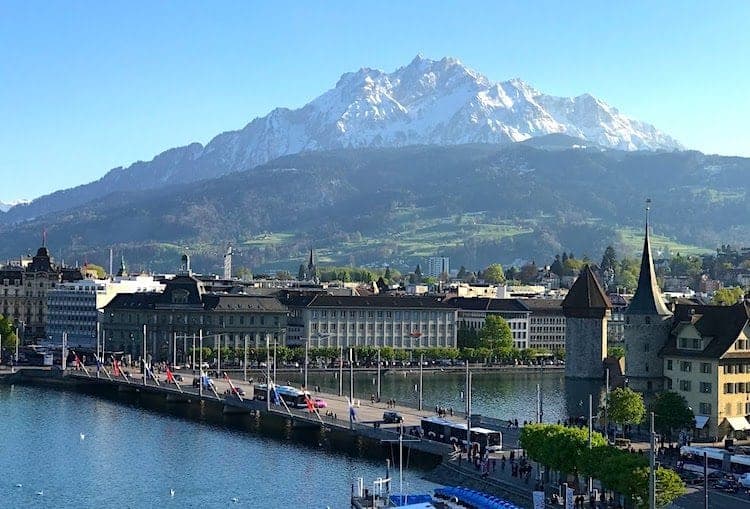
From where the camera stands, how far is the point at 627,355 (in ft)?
328

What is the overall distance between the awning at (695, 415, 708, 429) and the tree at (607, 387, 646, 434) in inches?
151

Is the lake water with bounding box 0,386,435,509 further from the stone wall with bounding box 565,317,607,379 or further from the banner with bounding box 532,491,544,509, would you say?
the stone wall with bounding box 565,317,607,379

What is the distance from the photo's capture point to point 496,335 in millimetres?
180000

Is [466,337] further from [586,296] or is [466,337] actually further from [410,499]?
[410,499]

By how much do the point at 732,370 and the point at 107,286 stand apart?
390 feet

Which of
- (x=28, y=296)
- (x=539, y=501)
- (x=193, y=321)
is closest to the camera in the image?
(x=539, y=501)

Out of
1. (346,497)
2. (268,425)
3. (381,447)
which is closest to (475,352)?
(268,425)

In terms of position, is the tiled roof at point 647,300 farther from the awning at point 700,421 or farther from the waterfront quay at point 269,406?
the waterfront quay at point 269,406

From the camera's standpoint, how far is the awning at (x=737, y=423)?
88.0m

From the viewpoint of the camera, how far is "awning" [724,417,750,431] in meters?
88.0

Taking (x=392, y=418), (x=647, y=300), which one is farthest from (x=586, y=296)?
(x=392, y=418)

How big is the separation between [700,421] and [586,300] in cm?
2991

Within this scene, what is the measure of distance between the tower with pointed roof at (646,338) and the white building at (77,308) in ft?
327

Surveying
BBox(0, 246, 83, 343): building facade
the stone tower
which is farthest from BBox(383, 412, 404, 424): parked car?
BBox(0, 246, 83, 343): building facade
